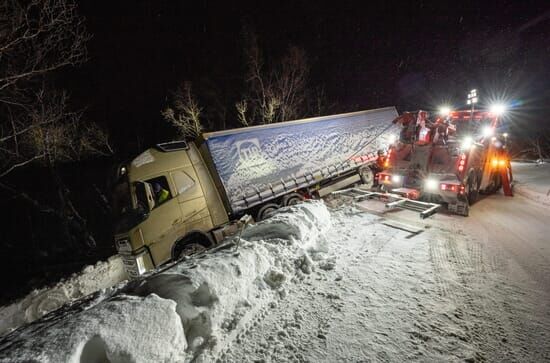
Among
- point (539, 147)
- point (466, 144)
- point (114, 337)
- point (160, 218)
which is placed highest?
point (466, 144)

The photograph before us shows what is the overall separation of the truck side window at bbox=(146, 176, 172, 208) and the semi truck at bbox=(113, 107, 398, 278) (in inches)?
0.8

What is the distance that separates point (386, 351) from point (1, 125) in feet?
53.0

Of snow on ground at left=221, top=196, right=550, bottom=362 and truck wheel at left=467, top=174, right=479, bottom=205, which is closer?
snow on ground at left=221, top=196, right=550, bottom=362

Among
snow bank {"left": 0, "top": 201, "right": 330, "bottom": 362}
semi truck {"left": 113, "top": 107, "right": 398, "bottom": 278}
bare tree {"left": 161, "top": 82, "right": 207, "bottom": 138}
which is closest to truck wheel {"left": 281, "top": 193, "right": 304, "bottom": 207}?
semi truck {"left": 113, "top": 107, "right": 398, "bottom": 278}

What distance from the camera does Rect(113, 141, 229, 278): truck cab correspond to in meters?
5.18

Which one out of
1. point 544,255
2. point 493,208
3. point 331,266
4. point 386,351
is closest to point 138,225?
point 331,266

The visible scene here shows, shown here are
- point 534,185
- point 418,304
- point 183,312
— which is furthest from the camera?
point 534,185

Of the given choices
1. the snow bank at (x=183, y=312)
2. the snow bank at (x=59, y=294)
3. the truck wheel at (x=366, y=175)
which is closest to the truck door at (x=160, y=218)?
the snow bank at (x=183, y=312)

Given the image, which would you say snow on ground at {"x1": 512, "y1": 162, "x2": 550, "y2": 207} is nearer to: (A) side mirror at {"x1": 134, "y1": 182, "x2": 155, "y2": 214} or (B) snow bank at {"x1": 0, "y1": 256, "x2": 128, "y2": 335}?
(A) side mirror at {"x1": 134, "y1": 182, "x2": 155, "y2": 214}

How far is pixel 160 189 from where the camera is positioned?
18.4 feet

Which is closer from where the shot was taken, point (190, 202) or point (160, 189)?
point (160, 189)

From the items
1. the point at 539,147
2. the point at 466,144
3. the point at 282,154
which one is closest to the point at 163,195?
the point at 282,154

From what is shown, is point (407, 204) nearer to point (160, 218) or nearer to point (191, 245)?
point (191, 245)

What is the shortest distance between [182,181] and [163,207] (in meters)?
0.78
